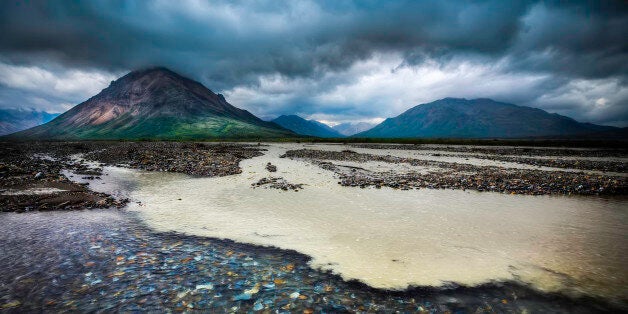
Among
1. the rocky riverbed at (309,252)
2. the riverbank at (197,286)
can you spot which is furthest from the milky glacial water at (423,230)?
the riverbank at (197,286)

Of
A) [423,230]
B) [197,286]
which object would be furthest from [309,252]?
[423,230]

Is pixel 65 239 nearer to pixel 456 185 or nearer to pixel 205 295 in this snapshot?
pixel 205 295

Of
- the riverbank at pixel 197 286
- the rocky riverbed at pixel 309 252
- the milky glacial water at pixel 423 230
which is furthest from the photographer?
the milky glacial water at pixel 423 230

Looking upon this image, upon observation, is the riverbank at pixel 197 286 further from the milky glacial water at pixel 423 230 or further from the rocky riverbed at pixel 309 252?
the milky glacial water at pixel 423 230

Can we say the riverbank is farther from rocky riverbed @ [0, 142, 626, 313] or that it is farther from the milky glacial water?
the milky glacial water

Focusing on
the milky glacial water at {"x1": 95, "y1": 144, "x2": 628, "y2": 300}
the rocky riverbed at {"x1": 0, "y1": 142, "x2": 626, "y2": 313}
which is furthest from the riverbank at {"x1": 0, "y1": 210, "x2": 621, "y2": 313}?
the milky glacial water at {"x1": 95, "y1": 144, "x2": 628, "y2": 300}

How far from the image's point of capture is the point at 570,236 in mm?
10266

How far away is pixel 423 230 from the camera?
1087cm

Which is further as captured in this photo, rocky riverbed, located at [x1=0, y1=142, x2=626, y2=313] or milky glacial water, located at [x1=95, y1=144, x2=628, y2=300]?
milky glacial water, located at [x1=95, y1=144, x2=628, y2=300]

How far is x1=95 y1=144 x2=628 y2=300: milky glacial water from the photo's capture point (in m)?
7.31

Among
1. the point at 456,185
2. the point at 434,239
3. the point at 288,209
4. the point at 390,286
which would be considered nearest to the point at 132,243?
the point at 288,209

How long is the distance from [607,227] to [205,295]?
15.2m

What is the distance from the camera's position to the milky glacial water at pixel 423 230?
7309mm

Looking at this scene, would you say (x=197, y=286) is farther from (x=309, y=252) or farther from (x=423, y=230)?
(x=423, y=230)
